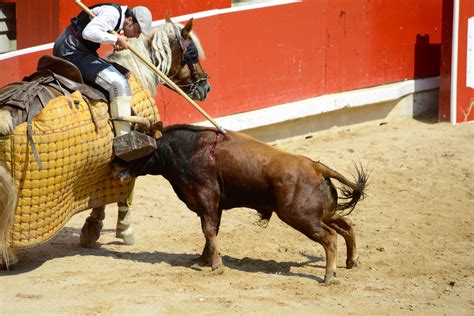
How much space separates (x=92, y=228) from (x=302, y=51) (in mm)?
4313

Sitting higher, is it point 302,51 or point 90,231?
point 302,51

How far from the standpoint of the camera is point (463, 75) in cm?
1145

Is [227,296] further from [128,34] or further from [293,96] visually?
[293,96]

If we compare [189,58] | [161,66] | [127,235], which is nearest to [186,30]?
[189,58]

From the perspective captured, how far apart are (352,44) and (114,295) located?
6.02 metres

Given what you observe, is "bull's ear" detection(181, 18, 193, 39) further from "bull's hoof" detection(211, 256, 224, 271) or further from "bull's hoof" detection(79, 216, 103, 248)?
"bull's hoof" detection(211, 256, 224, 271)

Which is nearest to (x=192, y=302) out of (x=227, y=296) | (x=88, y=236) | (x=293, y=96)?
(x=227, y=296)

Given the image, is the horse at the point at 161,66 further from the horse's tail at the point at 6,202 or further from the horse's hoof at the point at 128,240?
the horse's tail at the point at 6,202

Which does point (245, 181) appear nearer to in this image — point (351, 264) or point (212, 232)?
point (212, 232)

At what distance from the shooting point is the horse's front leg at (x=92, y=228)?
728 cm

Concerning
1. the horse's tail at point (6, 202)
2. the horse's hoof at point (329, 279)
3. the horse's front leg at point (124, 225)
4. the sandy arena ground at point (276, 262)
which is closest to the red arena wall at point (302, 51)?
the sandy arena ground at point (276, 262)

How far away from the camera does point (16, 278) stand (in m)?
6.49

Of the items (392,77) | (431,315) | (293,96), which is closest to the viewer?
(431,315)

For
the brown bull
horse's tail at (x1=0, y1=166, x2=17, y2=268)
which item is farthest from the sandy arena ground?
horse's tail at (x1=0, y1=166, x2=17, y2=268)
